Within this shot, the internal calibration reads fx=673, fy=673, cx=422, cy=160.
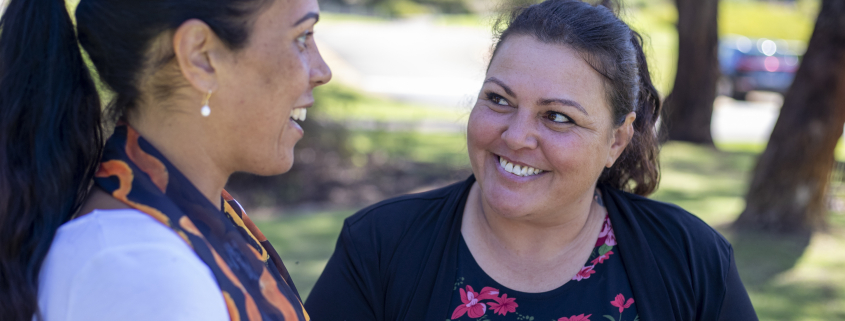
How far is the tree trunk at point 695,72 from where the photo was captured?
11.7 m

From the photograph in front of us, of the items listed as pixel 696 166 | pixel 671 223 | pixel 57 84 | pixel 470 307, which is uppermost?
pixel 57 84

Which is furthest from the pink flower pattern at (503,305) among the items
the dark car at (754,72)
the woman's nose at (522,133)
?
the dark car at (754,72)

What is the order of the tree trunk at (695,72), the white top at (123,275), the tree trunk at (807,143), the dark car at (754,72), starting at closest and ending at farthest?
the white top at (123,275) < the tree trunk at (807,143) < the tree trunk at (695,72) < the dark car at (754,72)

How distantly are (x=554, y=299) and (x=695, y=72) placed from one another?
10.9 m

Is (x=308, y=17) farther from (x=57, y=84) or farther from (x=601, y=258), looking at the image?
(x=601, y=258)

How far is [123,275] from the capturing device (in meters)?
1.21

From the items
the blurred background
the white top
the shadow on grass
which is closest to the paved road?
the blurred background

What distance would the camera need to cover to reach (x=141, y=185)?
1.37m

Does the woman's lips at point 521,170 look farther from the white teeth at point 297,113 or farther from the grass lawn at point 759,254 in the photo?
the grass lawn at point 759,254

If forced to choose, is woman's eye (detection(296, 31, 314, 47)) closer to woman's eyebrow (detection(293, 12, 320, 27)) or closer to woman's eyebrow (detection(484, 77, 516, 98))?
woman's eyebrow (detection(293, 12, 320, 27))

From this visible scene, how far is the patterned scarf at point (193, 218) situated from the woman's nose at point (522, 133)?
38.5 inches

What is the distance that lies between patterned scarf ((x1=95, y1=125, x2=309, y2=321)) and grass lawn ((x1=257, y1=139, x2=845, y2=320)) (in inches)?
136

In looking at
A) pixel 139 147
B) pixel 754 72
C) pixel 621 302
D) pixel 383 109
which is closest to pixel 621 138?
pixel 621 302

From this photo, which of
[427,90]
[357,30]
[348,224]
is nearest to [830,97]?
[348,224]
